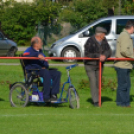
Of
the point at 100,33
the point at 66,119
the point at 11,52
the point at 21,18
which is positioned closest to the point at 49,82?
the point at 66,119

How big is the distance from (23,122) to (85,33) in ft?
33.2

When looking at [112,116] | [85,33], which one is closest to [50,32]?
[85,33]

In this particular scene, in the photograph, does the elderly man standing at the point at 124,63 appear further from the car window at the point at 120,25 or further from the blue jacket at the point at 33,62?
the car window at the point at 120,25

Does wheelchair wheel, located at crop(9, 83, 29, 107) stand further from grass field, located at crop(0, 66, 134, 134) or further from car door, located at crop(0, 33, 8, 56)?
car door, located at crop(0, 33, 8, 56)

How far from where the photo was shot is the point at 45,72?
29.8 feet

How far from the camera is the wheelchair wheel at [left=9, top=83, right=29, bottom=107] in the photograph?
9.37 m

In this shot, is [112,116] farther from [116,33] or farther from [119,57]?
[116,33]

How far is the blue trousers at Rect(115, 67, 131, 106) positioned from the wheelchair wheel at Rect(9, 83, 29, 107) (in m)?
2.07

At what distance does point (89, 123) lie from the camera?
7.60 metres

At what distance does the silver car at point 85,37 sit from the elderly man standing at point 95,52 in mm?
7739

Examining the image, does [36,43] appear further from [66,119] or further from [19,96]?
[66,119]

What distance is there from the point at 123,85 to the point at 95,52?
96 cm

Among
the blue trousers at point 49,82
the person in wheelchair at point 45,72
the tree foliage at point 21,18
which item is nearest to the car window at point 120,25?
the person in wheelchair at point 45,72

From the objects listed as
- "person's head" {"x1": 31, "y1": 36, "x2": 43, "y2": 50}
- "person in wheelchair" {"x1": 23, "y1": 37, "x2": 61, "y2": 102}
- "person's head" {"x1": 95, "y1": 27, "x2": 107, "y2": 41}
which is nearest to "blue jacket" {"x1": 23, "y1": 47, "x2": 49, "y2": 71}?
"person in wheelchair" {"x1": 23, "y1": 37, "x2": 61, "y2": 102}
